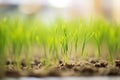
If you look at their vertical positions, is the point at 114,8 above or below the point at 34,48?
above

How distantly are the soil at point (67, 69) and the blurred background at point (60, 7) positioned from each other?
1.76 ft

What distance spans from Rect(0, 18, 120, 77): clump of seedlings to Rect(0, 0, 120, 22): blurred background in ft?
1.47

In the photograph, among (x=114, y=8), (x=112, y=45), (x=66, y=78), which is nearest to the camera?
(x=66, y=78)

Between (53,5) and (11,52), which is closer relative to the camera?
(11,52)

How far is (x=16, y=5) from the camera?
5.06 ft

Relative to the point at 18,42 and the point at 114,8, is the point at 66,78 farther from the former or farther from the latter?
the point at 114,8

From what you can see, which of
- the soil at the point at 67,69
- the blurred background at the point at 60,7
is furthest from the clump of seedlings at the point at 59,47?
the blurred background at the point at 60,7

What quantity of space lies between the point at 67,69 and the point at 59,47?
0.08 m

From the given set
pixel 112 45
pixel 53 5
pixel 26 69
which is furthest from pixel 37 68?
pixel 53 5

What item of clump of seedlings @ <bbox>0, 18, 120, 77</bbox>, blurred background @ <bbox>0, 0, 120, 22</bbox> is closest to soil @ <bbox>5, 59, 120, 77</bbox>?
clump of seedlings @ <bbox>0, 18, 120, 77</bbox>

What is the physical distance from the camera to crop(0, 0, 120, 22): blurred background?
4.74 feet

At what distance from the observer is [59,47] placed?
91 centimetres

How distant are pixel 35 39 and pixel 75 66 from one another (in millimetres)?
184

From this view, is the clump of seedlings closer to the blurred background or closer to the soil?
the soil
